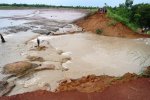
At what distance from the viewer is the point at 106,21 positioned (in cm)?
2580

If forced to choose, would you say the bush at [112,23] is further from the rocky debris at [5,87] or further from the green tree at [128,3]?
the rocky debris at [5,87]

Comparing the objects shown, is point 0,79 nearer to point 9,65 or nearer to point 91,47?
point 9,65

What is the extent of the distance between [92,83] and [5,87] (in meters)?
3.88

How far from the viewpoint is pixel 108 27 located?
81.1 ft

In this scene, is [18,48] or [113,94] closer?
[113,94]

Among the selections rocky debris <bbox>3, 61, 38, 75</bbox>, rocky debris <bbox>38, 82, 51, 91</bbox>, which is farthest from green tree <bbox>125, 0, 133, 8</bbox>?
rocky debris <bbox>38, 82, 51, 91</bbox>

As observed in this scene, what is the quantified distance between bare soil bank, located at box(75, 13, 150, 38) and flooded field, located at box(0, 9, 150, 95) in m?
1.28

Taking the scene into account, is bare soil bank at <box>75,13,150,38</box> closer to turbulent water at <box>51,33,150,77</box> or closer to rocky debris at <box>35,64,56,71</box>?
turbulent water at <box>51,33,150,77</box>

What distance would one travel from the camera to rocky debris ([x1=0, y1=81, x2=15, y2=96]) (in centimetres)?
1106

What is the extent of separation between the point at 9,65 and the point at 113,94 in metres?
6.92

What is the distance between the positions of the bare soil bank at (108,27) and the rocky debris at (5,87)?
1359 centimetres

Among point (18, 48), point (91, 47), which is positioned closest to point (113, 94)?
point (91, 47)

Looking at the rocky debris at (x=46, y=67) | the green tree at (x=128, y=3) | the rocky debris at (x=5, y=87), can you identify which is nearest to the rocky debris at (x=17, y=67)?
the rocky debris at (x=46, y=67)

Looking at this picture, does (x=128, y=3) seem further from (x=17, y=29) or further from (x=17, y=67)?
(x=17, y=67)
